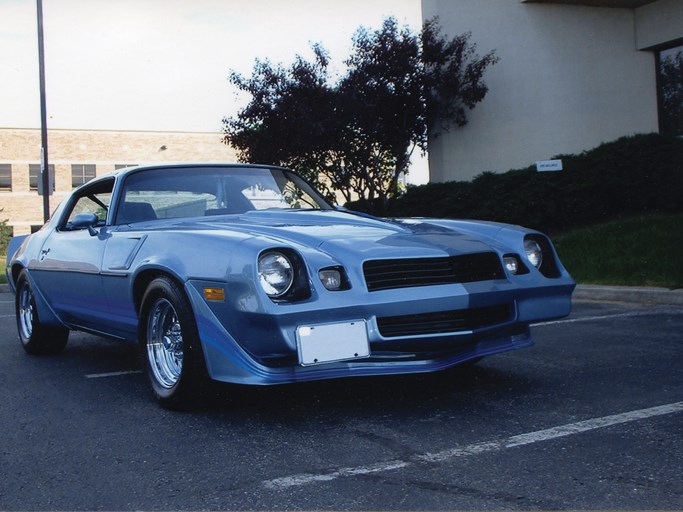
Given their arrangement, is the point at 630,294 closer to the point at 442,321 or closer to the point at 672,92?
the point at 442,321

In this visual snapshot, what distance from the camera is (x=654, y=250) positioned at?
1030cm

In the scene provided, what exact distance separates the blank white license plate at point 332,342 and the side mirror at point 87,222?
7.24ft

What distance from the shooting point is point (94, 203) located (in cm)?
582

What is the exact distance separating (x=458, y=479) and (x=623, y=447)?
0.78m

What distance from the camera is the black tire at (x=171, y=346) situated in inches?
156

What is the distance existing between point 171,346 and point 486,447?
181cm

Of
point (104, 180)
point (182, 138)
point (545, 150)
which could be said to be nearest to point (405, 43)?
point (545, 150)

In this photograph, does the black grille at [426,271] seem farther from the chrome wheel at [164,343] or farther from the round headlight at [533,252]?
the chrome wheel at [164,343]

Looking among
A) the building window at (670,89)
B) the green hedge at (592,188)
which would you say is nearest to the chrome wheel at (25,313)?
the green hedge at (592,188)

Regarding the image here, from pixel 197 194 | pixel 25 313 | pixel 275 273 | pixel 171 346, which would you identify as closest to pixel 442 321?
pixel 275 273

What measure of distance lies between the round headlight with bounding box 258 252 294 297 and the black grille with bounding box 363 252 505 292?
1.20ft

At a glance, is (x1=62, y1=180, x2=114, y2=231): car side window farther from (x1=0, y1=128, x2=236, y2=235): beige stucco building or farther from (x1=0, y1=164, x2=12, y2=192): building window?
(x1=0, y1=164, x2=12, y2=192): building window

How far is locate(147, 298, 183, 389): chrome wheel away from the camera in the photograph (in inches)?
168

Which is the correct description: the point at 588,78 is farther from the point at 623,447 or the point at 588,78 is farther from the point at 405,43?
the point at 623,447
